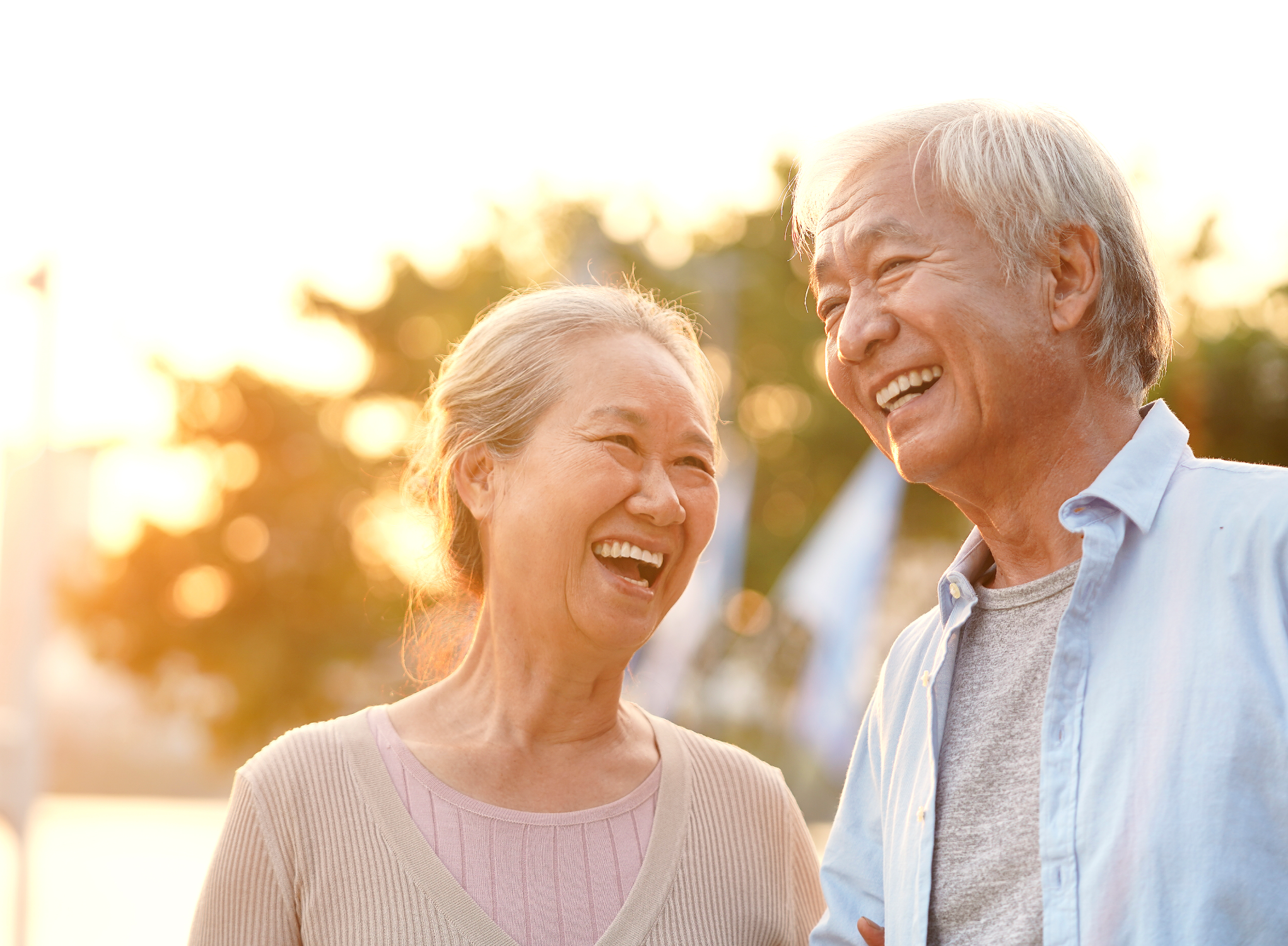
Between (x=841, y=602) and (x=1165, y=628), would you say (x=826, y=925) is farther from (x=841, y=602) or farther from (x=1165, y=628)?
(x=841, y=602)

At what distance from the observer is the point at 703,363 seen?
3238 mm

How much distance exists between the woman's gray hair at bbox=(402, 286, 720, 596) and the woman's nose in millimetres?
261

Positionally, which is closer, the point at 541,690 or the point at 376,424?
the point at 541,690

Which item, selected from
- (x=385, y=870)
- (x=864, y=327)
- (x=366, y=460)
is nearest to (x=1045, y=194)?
(x=864, y=327)

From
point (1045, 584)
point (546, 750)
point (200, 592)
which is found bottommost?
point (200, 592)

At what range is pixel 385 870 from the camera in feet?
8.54

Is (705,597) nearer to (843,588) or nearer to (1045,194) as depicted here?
(843,588)

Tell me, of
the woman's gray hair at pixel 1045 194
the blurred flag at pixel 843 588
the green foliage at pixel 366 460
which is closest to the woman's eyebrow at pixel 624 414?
the woman's gray hair at pixel 1045 194

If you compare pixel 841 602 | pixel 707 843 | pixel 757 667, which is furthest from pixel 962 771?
pixel 757 667

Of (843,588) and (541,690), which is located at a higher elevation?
(541,690)

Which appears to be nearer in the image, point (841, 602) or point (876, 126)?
point (876, 126)

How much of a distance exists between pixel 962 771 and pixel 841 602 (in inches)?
527

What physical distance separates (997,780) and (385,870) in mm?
1248

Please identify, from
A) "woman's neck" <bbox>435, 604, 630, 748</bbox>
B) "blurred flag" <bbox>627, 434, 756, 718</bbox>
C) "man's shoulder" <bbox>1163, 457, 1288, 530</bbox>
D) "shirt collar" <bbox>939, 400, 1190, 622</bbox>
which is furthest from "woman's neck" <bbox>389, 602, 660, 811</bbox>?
"blurred flag" <bbox>627, 434, 756, 718</bbox>
